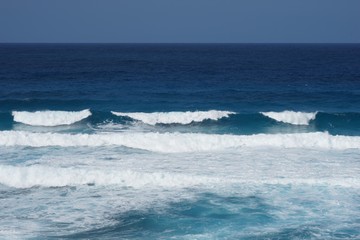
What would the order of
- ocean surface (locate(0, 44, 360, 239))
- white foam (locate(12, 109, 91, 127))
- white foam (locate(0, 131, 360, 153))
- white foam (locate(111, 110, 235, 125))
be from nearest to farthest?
Answer: 1. ocean surface (locate(0, 44, 360, 239))
2. white foam (locate(0, 131, 360, 153))
3. white foam (locate(12, 109, 91, 127))
4. white foam (locate(111, 110, 235, 125))

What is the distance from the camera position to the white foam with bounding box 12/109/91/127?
28.1m

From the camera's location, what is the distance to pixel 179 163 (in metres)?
20.0

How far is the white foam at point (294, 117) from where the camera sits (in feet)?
94.0

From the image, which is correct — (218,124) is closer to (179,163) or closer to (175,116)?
(175,116)

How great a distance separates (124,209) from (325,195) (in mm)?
7332

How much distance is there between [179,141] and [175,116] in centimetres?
587

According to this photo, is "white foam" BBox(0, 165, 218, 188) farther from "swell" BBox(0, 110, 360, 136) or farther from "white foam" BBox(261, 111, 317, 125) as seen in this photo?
"white foam" BBox(261, 111, 317, 125)

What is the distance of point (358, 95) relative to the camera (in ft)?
119

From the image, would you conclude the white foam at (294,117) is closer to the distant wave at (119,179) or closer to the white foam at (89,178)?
the distant wave at (119,179)

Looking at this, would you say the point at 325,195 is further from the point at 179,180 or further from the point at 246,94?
the point at 246,94

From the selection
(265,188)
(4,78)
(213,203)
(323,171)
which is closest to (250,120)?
(323,171)

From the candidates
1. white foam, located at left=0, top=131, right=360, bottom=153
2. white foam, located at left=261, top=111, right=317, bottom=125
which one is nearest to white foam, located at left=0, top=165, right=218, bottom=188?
white foam, located at left=0, top=131, right=360, bottom=153

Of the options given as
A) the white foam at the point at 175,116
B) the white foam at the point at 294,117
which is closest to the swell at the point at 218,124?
the white foam at the point at 175,116

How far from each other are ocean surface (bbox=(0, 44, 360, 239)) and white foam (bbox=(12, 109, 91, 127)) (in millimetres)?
92
